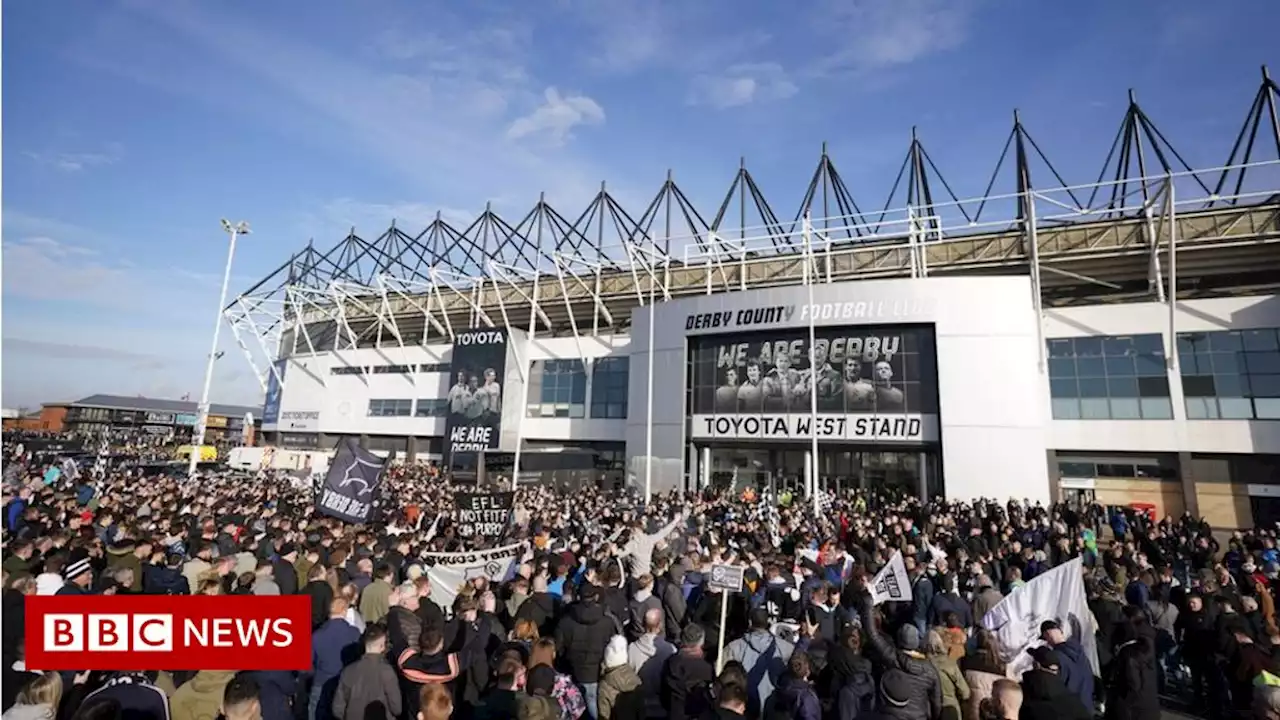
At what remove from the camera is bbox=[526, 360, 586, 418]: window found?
47.0 meters

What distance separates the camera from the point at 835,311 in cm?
3228

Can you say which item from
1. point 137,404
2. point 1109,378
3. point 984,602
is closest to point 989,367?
point 1109,378

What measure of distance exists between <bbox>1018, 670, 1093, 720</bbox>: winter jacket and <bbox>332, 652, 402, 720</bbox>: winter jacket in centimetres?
532

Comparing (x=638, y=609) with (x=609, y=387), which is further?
(x=609, y=387)

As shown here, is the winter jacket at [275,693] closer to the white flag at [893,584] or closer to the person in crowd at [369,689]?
the person in crowd at [369,689]

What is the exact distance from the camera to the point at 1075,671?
6125 millimetres

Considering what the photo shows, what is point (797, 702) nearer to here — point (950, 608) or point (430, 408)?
point (950, 608)

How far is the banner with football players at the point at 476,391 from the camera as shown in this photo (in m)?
47.8

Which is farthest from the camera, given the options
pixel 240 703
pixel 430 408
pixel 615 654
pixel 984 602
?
pixel 430 408

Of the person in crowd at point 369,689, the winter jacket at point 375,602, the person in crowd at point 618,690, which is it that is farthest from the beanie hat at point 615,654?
the winter jacket at point 375,602

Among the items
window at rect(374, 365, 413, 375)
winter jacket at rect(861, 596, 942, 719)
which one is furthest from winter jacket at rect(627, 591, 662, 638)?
window at rect(374, 365, 413, 375)

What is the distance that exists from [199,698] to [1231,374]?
130 ft

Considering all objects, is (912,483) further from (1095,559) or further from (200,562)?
(200,562)

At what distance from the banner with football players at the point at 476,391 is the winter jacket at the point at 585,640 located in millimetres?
41781
